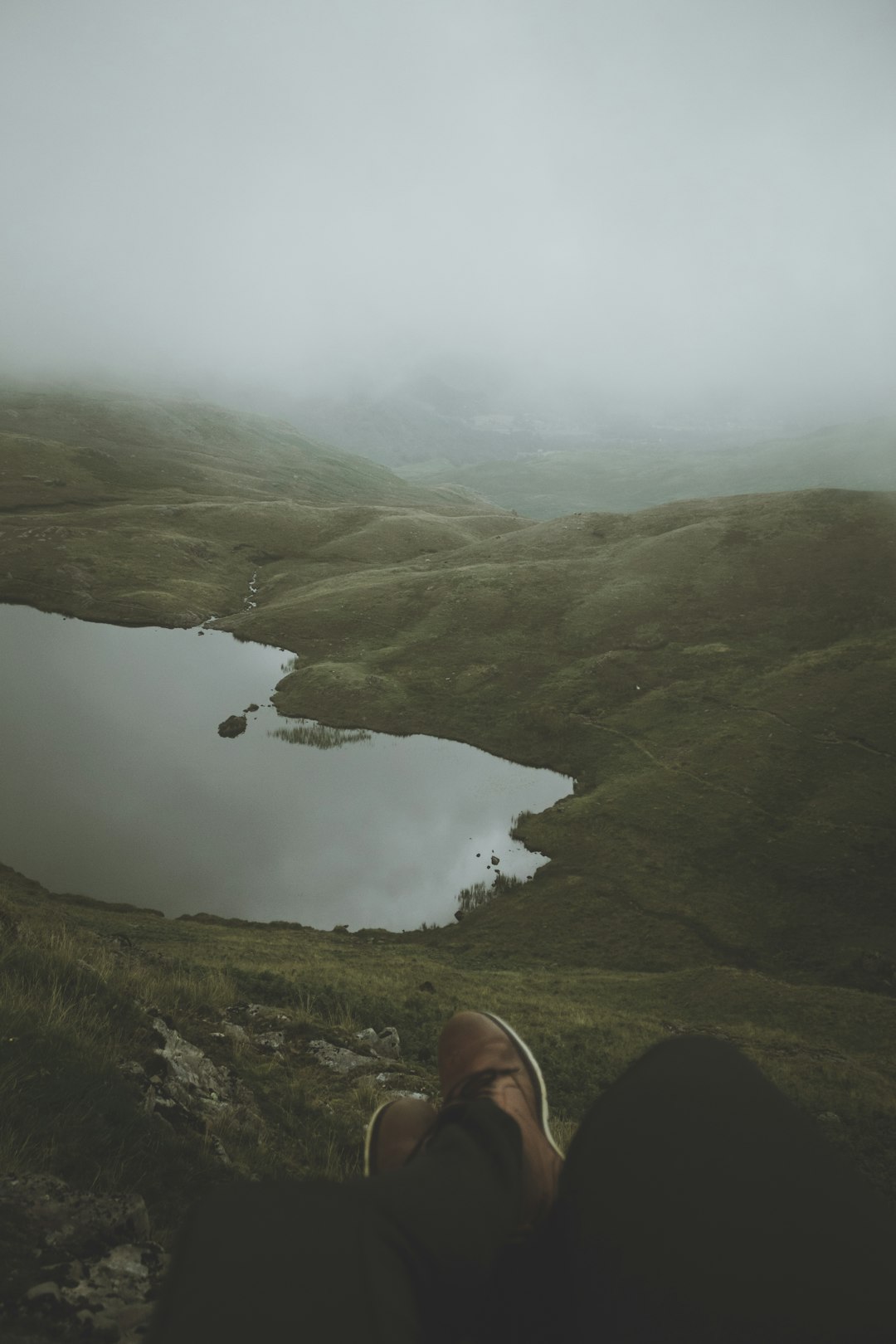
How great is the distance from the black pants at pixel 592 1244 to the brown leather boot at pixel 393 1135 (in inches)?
35.6

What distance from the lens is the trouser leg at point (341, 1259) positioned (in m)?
2.02

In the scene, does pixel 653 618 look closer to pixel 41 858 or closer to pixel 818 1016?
pixel 818 1016

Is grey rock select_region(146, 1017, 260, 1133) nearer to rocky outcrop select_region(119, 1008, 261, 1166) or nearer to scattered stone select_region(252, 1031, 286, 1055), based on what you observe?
rocky outcrop select_region(119, 1008, 261, 1166)

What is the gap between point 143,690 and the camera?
5166 centimetres

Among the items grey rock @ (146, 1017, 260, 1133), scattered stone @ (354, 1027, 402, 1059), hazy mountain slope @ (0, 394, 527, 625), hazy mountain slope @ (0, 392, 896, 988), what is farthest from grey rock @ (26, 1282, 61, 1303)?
hazy mountain slope @ (0, 394, 527, 625)

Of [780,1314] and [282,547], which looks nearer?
[780,1314]

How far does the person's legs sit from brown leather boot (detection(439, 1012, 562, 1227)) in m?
0.24

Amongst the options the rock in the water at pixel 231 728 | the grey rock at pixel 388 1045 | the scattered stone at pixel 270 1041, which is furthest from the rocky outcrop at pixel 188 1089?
the rock in the water at pixel 231 728

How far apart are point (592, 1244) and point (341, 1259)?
3.78 feet

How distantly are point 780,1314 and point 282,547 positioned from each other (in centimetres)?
11021

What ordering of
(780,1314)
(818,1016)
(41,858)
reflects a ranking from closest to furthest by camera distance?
(780,1314) → (818,1016) → (41,858)

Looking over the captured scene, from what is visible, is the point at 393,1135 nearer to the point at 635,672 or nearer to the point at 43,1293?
the point at 43,1293

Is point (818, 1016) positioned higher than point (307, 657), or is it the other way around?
point (307, 657)

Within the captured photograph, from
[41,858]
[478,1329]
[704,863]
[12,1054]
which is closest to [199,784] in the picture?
[41,858]
